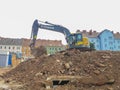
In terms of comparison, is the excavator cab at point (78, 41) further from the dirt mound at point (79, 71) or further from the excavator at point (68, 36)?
the dirt mound at point (79, 71)

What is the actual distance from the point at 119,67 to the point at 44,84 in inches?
270

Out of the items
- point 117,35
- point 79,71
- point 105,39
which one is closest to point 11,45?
point 105,39

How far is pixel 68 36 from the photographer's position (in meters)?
33.3

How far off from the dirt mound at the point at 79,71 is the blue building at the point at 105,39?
169ft

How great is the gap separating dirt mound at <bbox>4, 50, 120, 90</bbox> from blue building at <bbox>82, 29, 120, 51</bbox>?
5165 centimetres

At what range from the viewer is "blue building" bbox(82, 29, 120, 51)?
7806 centimetres

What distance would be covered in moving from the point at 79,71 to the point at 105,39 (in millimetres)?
58194

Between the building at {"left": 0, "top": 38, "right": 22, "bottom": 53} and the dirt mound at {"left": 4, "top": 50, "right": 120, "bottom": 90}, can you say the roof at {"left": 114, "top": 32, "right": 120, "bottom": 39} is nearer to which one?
the building at {"left": 0, "top": 38, "right": 22, "bottom": 53}

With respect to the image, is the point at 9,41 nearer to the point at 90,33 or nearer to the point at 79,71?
the point at 90,33

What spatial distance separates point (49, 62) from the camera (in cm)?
2434

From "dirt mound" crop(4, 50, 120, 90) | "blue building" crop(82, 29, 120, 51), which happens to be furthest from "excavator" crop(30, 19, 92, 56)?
"blue building" crop(82, 29, 120, 51)

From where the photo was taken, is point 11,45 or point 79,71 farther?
point 11,45

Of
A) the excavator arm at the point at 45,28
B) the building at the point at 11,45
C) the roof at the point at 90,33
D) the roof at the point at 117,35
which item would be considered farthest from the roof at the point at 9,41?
the excavator arm at the point at 45,28

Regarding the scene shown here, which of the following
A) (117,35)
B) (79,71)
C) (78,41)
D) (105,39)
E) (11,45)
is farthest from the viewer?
(11,45)
